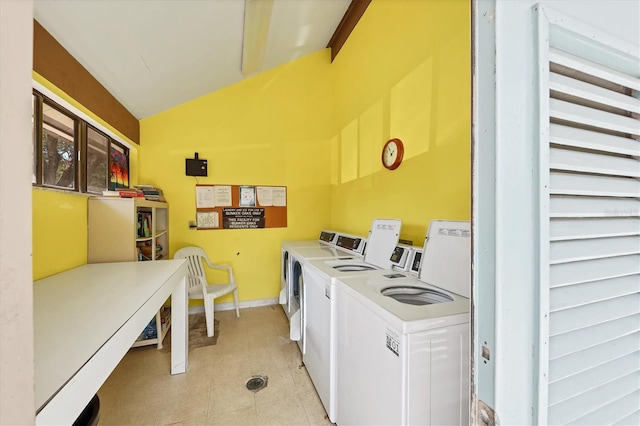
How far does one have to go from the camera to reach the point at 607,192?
53 cm

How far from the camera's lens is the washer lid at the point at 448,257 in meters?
1.31

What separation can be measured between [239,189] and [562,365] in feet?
11.1

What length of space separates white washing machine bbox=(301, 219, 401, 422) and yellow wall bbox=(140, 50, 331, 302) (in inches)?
61.5

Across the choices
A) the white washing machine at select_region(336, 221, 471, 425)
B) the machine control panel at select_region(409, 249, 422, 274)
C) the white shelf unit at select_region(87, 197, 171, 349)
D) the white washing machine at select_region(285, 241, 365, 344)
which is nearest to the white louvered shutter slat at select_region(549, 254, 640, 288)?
the white washing machine at select_region(336, 221, 471, 425)

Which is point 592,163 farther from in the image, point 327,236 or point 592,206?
point 327,236

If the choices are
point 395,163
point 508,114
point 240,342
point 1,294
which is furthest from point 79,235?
point 508,114

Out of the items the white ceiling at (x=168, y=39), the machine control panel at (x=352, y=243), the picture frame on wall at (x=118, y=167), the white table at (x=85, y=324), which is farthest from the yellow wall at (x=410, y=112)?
the picture frame on wall at (x=118, y=167)

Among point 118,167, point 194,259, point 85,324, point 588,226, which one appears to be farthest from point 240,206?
point 588,226

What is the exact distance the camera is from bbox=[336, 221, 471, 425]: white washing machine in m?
0.96

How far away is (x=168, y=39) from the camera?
202 cm

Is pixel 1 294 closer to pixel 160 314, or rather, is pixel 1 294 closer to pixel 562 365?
pixel 562 365

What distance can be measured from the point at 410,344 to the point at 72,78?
272 cm

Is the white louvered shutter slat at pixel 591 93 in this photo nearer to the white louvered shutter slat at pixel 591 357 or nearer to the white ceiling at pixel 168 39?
the white louvered shutter slat at pixel 591 357

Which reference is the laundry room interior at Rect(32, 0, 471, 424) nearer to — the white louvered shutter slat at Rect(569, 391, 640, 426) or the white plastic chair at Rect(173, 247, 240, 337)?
the white plastic chair at Rect(173, 247, 240, 337)
